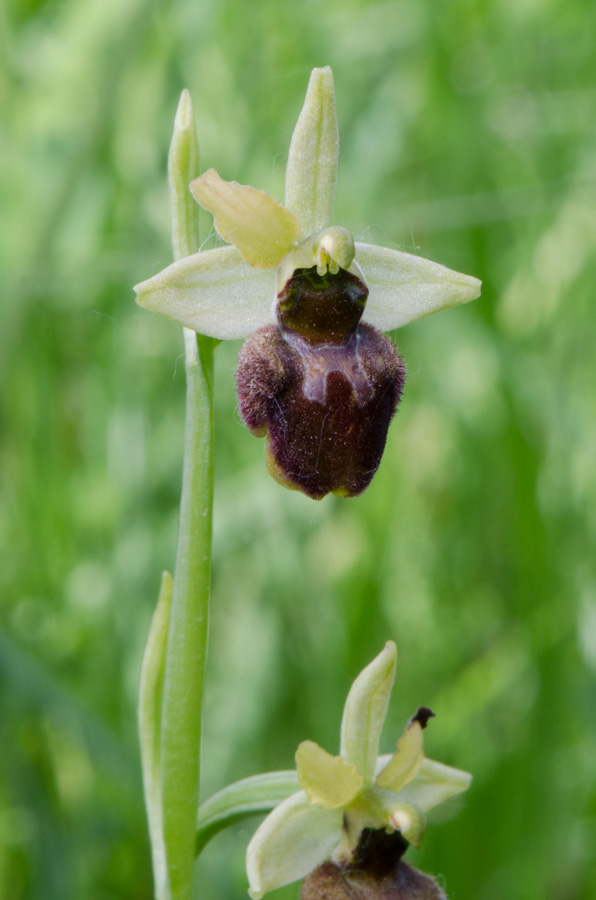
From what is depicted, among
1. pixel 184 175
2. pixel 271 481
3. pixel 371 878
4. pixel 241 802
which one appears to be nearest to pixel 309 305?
pixel 184 175

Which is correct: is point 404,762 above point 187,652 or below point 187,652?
below

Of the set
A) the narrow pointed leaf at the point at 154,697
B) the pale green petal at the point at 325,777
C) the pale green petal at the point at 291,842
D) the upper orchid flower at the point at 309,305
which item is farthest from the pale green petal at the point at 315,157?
the pale green petal at the point at 291,842

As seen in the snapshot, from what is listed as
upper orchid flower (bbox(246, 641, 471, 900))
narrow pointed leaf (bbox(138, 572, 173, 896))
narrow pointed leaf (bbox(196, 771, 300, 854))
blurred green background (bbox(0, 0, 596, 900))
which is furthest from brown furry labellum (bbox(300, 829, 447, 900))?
blurred green background (bbox(0, 0, 596, 900))

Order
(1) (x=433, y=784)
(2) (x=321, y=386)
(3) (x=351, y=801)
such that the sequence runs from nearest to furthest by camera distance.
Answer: (2) (x=321, y=386) → (3) (x=351, y=801) → (1) (x=433, y=784)

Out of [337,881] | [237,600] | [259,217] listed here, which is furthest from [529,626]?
[259,217]

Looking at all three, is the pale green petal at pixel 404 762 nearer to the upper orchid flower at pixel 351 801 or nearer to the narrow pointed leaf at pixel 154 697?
the upper orchid flower at pixel 351 801

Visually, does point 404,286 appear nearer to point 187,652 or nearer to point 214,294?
point 214,294

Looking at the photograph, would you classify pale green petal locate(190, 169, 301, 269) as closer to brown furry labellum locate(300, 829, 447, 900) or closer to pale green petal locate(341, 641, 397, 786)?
pale green petal locate(341, 641, 397, 786)
